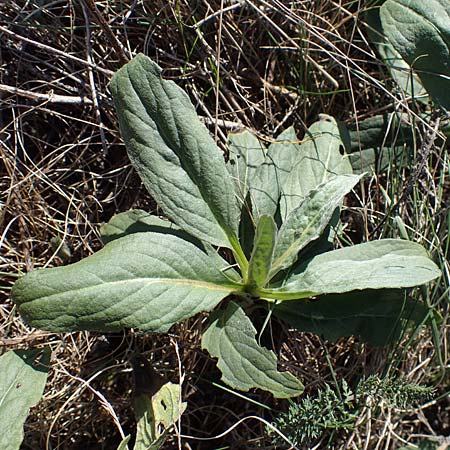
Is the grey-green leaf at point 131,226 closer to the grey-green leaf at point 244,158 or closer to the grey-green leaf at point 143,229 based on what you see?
the grey-green leaf at point 143,229

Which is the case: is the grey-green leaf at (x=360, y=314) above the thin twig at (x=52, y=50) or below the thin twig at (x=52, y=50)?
below

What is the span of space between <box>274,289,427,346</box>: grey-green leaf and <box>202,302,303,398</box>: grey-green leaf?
0.20m

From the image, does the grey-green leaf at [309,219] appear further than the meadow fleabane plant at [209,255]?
Yes

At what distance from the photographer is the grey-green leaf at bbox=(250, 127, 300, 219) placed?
1819mm

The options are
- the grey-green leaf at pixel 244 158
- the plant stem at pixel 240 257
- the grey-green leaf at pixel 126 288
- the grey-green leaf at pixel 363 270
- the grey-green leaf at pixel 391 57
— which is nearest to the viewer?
the grey-green leaf at pixel 126 288

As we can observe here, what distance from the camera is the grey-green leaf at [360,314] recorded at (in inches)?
68.4

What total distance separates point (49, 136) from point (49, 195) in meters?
0.19

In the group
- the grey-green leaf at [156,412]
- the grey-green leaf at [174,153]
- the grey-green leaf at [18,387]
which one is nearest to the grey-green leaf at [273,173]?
the grey-green leaf at [174,153]

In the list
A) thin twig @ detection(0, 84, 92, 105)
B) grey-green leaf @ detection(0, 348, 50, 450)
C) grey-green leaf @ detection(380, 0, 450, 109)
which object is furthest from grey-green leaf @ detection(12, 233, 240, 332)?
grey-green leaf @ detection(380, 0, 450, 109)

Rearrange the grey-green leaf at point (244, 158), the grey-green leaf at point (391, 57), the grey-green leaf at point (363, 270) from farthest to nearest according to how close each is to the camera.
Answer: the grey-green leaf at point (391, 57) < the grey-green leaf at point (244, 158) < the grey-green leaf at point (363, 270)

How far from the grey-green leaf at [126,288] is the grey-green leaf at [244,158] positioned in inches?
11.1

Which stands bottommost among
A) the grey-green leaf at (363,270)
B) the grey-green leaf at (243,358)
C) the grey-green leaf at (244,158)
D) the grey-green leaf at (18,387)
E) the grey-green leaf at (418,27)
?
the grey-green leaf at (243,358)

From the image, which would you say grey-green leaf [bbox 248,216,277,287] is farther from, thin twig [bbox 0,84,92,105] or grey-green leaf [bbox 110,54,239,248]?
thin twig [bbox 0,84,92,105]

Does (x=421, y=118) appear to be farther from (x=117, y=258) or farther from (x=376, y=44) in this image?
(x=117, y=258)
